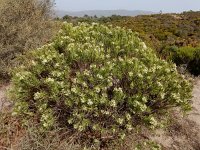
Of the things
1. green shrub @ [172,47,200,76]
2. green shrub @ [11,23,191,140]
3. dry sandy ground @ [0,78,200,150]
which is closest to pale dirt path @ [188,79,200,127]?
dry sandy ground @ [0,78,200,150]

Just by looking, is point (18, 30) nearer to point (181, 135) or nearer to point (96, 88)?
point (181, 135)

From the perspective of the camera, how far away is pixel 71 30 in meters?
7.23

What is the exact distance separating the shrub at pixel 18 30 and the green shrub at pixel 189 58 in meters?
3.95

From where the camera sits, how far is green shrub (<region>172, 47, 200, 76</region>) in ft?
41.6

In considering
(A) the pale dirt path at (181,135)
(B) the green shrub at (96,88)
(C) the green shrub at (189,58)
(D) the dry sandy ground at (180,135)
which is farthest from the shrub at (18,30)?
(A) the pale dirt path at (181,135)

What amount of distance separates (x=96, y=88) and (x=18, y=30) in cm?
622

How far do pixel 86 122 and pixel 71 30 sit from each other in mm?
1925

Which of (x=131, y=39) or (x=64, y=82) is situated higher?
(x=131, y=39)

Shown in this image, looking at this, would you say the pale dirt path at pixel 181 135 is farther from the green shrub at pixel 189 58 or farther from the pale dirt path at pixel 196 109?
the green shrub at pixel 189 58

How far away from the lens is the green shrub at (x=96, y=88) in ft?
19.8

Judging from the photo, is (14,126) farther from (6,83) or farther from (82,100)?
(6,83)

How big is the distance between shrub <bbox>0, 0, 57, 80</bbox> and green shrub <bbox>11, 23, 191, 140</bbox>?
13.7 feet

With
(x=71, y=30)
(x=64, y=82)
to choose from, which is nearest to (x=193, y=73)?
(x=71, y=30)

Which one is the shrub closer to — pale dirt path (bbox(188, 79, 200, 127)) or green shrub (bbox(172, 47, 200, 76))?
green shrub (bbox(172, 47, 200, 76))
